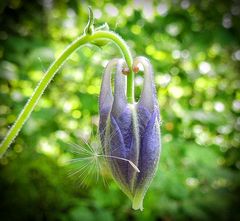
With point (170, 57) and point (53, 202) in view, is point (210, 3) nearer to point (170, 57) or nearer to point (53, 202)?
point (170, 57)

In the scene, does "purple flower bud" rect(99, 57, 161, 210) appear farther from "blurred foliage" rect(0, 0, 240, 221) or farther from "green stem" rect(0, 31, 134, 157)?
"blurred foliage" rect(0, 0, 240, 221)

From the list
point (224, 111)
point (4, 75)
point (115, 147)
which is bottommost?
point (115, 147)

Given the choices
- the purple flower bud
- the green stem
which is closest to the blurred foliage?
the green stem

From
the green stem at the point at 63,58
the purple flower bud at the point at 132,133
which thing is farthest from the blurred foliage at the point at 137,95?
the purple flower bud at the point at 132,133

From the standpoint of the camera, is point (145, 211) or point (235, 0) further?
point (235, 0)

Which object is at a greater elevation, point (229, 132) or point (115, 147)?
point (229, 132)

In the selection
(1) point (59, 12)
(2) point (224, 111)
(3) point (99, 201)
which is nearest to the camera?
(3) point (99, 201)

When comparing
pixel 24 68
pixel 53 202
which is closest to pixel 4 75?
pixel 24 68

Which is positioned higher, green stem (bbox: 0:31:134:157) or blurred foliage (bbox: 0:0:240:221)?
blurred foliage (bbox: 0:0:240:221)
